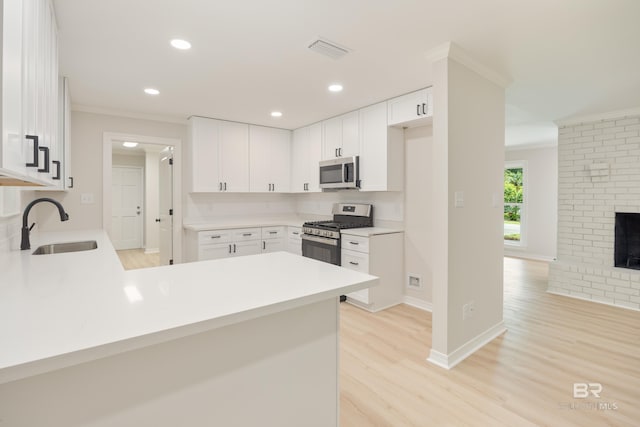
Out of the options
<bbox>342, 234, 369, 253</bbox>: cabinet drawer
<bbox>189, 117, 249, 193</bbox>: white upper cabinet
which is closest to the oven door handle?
<bbox>342, 234, 369, 253</bbox>: cabinet drawer

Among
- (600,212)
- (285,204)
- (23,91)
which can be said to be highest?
(23,91)

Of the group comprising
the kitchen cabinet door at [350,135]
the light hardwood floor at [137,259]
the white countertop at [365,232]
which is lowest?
the light hardwood floor at [137,259]

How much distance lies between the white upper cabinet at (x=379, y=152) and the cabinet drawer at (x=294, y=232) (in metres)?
1.16

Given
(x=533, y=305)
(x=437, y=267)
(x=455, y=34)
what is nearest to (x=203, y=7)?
(x=455, y=34)

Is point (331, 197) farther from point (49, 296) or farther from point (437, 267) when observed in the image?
point (49, 296)

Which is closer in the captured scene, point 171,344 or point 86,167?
point 171,344

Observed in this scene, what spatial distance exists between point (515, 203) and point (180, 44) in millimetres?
7162

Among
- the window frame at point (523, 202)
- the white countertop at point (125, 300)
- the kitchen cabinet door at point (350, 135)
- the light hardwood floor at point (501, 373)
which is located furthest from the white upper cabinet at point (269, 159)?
the window frame at point (523, 202)

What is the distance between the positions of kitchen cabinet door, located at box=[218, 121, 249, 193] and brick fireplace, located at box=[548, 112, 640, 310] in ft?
14.7

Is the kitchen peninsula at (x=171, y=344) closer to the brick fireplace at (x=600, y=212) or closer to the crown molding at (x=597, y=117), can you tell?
the brick fireplace at (x=600, y=212)

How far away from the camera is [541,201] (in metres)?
6.59

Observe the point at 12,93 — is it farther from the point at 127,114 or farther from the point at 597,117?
the point at 597,117

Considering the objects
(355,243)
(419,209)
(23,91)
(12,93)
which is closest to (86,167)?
(355,243)

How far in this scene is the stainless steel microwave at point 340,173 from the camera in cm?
400
